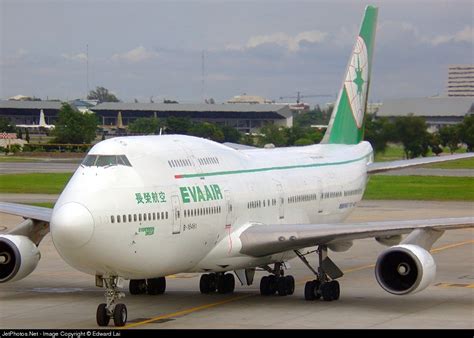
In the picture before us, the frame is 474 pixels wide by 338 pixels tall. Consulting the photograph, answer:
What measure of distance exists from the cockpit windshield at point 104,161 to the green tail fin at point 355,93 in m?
17.6

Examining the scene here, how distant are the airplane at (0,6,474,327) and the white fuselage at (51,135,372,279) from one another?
0.03 metres

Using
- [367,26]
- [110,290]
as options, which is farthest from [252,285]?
[367,26]

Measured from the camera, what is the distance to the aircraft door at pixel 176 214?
91.4 ft

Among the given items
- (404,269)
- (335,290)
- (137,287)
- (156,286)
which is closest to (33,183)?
(137,287)

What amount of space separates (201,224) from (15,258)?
20.9ft

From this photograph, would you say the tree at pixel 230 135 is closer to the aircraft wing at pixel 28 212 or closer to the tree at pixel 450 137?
the tree at pixel 450 137

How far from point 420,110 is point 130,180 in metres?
138

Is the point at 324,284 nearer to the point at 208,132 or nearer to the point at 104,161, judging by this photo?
the point at 104,161

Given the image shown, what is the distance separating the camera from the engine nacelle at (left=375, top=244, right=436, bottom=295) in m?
29.3

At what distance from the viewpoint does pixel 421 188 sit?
8081cm

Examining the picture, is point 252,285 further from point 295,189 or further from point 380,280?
point 380,280

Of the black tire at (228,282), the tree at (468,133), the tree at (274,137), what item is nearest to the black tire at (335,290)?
the black tire at (228,282)

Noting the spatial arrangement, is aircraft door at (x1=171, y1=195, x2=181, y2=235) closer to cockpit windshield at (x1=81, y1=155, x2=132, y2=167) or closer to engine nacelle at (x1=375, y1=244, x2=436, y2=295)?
cockpit windshield at (x1=81, y1=155, x2=132, y2=167)
